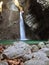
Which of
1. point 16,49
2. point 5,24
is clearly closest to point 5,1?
point 5,24

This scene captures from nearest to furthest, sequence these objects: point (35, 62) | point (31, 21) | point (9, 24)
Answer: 1. point (35, 62)
2. point (31, 21)
3. point (9, 24)

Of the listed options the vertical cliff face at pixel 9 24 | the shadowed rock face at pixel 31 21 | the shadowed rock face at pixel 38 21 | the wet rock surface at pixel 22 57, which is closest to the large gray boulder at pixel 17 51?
the wet rock surface at pixel 22 57

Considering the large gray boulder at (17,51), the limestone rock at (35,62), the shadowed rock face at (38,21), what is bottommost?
the limestone rock at (35,62)

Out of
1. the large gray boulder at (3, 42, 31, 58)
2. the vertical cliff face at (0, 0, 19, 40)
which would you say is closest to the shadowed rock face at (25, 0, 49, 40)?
the vertical cliff face at (0, 0, 19, 40)

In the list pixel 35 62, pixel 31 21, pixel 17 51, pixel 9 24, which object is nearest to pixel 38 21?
pixel 31 21

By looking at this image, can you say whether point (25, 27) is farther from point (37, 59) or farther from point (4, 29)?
point (37, 59)

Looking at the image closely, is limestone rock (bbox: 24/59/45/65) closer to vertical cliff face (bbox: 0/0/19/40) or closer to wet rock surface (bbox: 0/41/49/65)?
wet rock surface (bbox: 0/41/49/65)

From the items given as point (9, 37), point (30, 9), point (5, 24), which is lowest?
point (9, 37)

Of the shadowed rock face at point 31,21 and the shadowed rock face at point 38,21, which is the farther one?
the shadowed rock face at point 38,21

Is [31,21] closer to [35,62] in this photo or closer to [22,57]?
[22,57]

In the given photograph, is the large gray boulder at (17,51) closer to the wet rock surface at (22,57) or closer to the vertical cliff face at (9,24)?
the wet rock surface at (22,57)

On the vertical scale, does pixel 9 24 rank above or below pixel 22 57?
above
